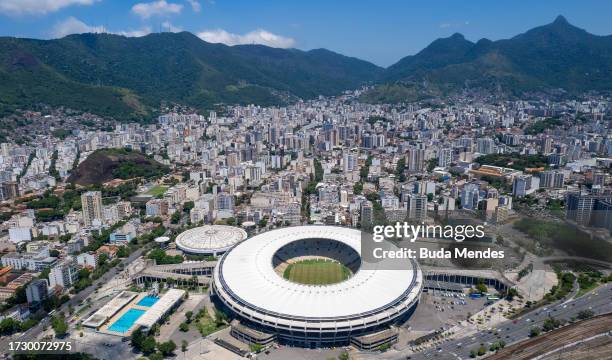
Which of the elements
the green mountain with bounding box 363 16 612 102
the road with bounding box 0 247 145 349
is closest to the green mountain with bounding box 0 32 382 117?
the green mountain with bounding box 363 16 612 102

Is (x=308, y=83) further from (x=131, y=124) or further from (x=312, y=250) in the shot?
(x=312, y=250)

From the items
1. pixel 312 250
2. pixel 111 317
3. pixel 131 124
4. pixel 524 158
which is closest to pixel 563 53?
pixel 524 158

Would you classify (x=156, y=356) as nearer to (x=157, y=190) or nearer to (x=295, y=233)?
(x=295, y=233)

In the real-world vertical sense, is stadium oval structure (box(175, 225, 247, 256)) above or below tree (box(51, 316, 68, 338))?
above

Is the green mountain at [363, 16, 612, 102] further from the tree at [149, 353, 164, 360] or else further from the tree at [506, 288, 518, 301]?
the tree at [149, 353, 164, 360]

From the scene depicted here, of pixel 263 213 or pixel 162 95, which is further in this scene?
pixel 162 95

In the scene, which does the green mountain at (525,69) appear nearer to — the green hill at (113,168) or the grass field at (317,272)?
the green hill at (113,168)
